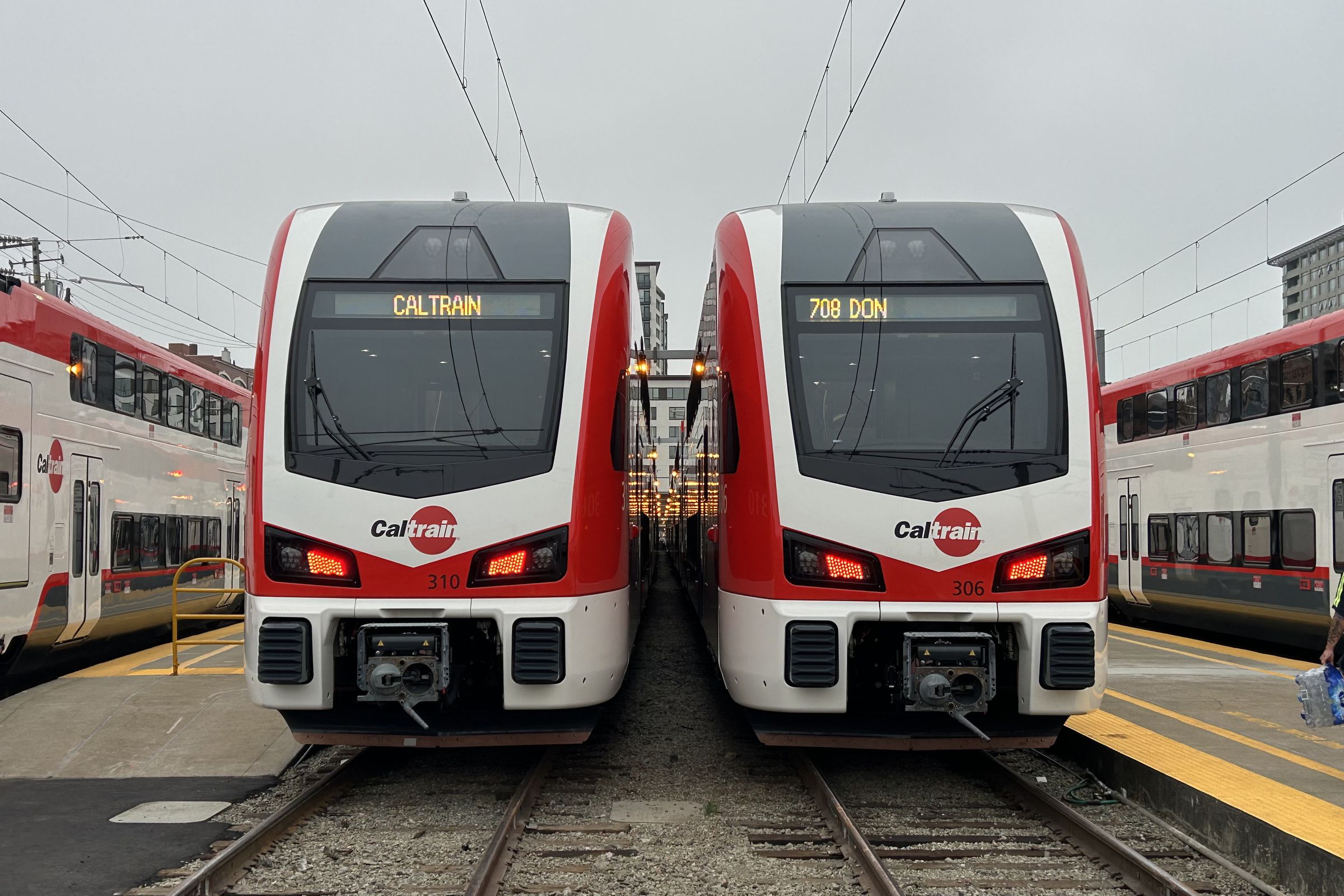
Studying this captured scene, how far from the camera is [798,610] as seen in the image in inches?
227

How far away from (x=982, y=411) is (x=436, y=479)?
117 inches

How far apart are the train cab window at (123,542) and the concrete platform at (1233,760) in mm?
10095

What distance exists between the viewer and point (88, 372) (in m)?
11.6

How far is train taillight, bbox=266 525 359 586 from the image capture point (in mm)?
5836

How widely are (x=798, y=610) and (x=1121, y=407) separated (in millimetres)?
13779

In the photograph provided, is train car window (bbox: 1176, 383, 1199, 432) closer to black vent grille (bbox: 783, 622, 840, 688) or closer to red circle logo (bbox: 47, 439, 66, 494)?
black vent grille (bbox: 783, 622, 840, 688)

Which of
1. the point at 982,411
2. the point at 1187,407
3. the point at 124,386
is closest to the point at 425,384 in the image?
the point at 982,411

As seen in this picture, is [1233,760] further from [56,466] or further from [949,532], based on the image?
[56,466]

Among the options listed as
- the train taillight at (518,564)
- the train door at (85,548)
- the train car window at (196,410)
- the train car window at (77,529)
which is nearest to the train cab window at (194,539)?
the train car window at (196,410)

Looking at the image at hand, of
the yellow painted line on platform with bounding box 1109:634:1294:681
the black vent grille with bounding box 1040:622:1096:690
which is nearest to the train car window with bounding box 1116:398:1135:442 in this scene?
the yellow painted line on platform with bounding box 1109:634:1294:681

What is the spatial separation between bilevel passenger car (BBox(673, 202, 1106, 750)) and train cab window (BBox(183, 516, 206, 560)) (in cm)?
1070

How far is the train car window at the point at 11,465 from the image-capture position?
31.8 ft

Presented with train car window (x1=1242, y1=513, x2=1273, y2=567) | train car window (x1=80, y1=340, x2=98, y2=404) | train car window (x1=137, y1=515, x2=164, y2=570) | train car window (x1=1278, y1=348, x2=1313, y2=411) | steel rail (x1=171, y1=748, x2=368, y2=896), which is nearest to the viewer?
steel rail (x1=171, y1=748, x2=368, y2=896)

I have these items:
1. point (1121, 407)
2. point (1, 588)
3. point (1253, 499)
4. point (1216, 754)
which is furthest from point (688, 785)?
point (1121, 407)
